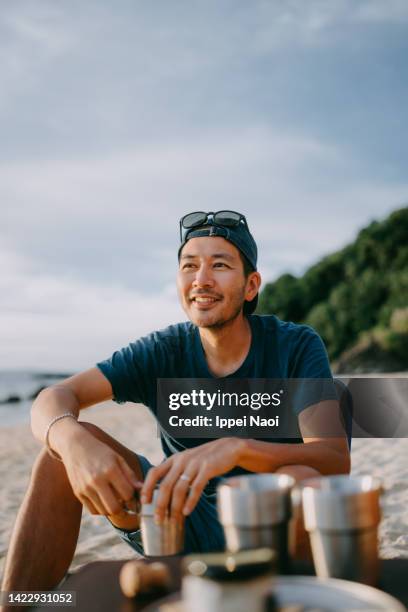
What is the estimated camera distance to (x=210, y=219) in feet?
5.74

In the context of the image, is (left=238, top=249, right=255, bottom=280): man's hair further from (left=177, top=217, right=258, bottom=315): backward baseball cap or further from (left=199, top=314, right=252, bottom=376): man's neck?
(left=199, top=314, right=252, bottom=376): man's neck

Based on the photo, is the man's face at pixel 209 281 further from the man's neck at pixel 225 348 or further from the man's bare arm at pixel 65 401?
the man's bare arm at pixel 65 401

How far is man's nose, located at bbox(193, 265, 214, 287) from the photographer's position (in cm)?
167

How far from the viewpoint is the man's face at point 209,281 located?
1680 mm

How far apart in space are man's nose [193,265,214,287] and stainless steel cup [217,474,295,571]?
945 millimetres

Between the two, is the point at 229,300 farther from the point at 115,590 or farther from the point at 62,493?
the point at 115,590

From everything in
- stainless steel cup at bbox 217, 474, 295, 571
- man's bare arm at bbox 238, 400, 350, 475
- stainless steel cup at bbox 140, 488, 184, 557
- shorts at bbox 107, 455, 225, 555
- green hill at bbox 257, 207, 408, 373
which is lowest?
shorts at bbox 107, 455, 225, 555

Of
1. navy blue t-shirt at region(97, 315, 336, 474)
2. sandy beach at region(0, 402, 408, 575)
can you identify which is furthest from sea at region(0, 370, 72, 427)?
navy blue t-shirt at region(97, 315, 336, 474)

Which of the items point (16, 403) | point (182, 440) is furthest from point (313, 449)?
point (16, 403)

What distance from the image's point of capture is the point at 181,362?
1.74 metres

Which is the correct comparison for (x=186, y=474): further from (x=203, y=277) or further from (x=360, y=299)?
→ (x=360, y=299)

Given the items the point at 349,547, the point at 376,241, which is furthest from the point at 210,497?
the point at 376,241

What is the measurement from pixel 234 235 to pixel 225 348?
32 centimetres

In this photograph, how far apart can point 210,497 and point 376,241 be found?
2519 centimetres
